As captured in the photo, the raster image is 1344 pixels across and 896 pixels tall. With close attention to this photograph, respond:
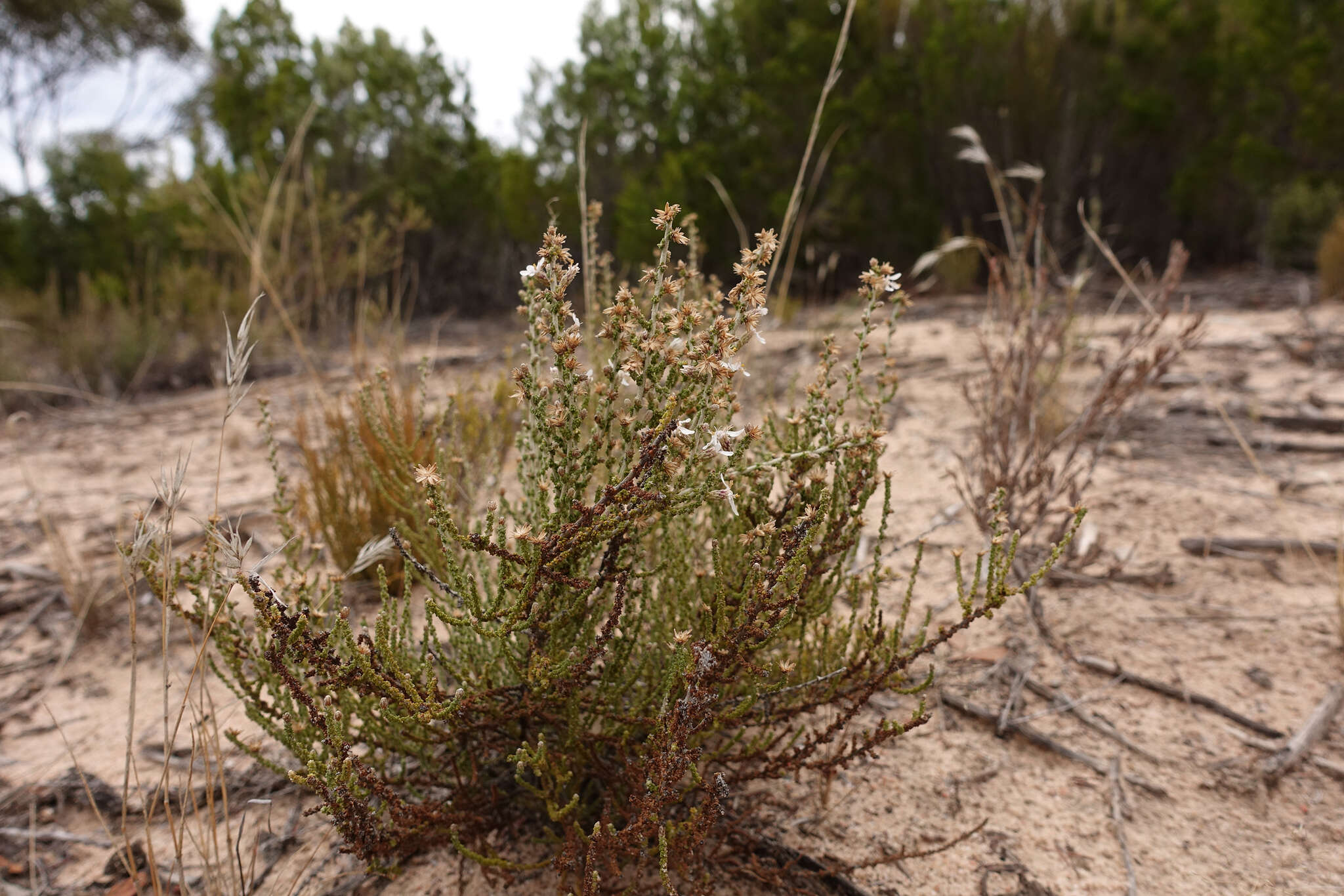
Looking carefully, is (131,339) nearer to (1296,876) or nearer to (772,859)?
(772,859)

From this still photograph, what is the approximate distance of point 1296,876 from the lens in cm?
133

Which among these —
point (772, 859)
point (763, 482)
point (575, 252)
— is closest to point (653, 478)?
point (763, 482)

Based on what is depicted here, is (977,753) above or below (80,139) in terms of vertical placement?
below

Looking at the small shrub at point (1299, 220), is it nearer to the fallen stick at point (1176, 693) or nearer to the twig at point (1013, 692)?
the fallen stick at point (1176, 693)

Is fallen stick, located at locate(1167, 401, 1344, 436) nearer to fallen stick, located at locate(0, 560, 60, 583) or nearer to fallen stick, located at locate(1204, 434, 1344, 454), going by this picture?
fallen stick, located at locate(1204, 434, 1344, 454)

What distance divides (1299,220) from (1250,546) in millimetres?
5604

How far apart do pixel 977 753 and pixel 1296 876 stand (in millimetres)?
538

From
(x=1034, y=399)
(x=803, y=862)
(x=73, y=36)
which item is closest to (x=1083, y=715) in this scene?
(x=803, y=862)

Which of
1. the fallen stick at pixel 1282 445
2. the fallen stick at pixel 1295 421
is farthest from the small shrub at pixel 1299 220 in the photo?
the fallen stick at pixel 1282 445

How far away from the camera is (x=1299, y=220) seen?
6.30m

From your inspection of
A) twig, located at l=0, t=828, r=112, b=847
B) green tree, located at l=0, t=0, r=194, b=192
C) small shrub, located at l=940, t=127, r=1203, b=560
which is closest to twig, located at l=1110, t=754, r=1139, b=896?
small shrub, located at l=940, t=127, r=1203, b=560

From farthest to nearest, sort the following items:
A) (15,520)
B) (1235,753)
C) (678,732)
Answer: (15,520) < (1235,753) < (678,732)

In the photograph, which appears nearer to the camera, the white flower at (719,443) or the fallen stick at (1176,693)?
the white flower at (719,443)

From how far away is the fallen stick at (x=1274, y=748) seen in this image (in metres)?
1.55
